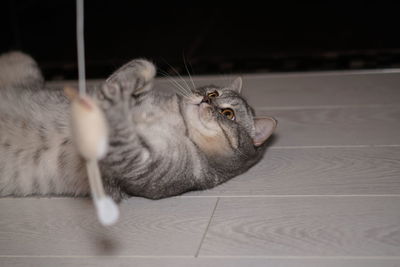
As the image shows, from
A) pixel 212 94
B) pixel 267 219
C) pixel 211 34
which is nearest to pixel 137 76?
pixel 212 94

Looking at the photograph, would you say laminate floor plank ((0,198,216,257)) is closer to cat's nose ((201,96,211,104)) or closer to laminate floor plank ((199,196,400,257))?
laminate floor plank ((199,196,400,257))

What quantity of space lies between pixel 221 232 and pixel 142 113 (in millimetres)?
466

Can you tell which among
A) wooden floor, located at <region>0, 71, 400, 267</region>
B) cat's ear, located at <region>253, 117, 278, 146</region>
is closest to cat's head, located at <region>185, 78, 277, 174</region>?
cat's ear, located at <region>253, 117, 278, 146</region>

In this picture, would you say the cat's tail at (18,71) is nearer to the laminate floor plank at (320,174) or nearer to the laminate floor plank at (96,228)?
the laminate floor plank at (96,228)

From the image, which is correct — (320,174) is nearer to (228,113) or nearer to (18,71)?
(228,113)

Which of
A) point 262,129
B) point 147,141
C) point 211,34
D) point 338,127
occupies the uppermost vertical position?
point 147,141

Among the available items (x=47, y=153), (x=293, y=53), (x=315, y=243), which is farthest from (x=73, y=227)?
(x=293, y=53)

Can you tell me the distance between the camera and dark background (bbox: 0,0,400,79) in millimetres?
3338

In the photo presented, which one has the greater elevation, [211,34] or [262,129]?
[262,129]

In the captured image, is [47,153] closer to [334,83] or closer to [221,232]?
[221,232]

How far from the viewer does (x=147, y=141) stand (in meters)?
1.67

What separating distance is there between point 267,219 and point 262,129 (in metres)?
0.48

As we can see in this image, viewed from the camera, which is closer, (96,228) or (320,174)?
(96,228)

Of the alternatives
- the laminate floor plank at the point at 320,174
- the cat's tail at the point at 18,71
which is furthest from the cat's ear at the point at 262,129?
the cat's tail at the point at 18,71
